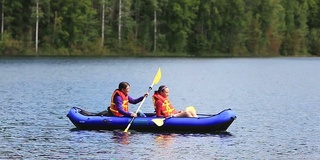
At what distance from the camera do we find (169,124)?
2505cm

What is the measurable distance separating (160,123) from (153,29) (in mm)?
78809

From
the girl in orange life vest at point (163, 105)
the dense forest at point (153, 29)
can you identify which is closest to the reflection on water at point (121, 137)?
the girl in orange life vest at point (163, 105)

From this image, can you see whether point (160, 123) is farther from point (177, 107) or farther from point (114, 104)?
point (177, 107)

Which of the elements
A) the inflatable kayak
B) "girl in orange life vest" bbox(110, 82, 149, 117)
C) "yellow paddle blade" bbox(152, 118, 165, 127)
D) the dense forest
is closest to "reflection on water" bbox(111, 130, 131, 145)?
the inflatable kayak

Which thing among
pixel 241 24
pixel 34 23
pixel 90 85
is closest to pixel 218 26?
pixel 241 24

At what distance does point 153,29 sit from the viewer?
10331 cm

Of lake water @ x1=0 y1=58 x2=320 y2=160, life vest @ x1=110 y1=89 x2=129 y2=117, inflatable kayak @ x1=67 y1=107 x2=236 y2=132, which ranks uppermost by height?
life vest @ x1=110 y1=89 x2=129 y2=117

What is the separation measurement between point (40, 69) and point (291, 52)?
229ft

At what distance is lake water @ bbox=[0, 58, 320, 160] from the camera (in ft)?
71.3

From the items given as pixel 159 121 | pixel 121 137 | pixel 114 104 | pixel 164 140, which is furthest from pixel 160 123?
pixel 114 104

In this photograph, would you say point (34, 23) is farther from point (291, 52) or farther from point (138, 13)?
point (291, 52)

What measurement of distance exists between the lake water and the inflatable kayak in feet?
0.99

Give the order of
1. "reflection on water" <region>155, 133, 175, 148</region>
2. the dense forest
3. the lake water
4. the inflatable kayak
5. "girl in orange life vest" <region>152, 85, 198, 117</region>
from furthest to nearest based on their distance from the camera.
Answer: the dense forest → "girl in orange life vest" <region>152, 85, 198, 117</region> → the inflatable kayak → "reflection on water" <region>155, 133, 175, 148</region> → the lake water

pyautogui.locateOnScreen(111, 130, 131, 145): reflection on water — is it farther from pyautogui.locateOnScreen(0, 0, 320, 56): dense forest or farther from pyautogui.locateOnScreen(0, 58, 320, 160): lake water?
pyautogui.locateOnScreen(0, 0, 320, 56): dense forest
